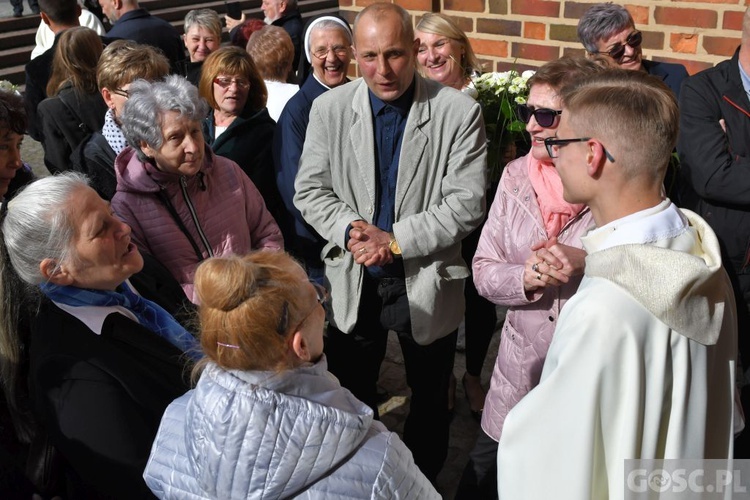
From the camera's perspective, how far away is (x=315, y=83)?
13.3 feet

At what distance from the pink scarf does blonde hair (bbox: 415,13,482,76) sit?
1692mm

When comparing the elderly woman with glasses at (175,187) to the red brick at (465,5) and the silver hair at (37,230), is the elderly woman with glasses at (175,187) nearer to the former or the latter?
the silver hair at (37,230)

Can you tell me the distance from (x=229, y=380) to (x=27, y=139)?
29.7 feet

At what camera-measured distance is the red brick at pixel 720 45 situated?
4410 mm

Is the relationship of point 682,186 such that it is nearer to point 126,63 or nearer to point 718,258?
point 718,258

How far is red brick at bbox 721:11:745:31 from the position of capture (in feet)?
14.2

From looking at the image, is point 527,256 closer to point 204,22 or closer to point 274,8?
point 204,22

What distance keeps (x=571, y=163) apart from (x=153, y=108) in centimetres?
195

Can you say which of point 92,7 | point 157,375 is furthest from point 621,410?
point 92,7

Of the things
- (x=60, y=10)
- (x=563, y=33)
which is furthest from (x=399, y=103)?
(x=60, y=10)

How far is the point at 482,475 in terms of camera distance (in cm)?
290

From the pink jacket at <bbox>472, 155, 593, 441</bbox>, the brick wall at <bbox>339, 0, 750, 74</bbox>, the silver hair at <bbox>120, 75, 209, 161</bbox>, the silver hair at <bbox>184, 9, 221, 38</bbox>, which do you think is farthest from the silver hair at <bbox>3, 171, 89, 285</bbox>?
the silver hair at <bbox>184, 9, 221, 38</bbox>

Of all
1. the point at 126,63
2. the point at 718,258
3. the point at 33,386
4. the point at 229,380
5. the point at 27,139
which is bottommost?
the point at 27,139

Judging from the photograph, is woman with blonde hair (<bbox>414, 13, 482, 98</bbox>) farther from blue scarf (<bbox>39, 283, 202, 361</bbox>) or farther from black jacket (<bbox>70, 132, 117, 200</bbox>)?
blue scarf (<bbox>39, 283, 202, 361</bbox>)
